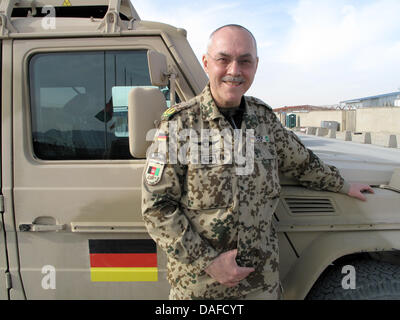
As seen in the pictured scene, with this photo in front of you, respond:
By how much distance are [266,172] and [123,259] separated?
90 cm

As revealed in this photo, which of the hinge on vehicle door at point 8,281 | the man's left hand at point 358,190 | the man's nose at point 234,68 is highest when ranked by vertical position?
the man's nose at point 234,68

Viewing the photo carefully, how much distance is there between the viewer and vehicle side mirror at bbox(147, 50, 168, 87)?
1.49m

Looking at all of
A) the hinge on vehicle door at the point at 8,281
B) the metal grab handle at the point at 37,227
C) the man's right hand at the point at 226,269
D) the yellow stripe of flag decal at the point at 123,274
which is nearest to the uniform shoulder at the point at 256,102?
the man's right hand at the point at 226,269

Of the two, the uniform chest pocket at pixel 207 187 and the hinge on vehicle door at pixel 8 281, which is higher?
the uniform chest pocket at pixel 207 187

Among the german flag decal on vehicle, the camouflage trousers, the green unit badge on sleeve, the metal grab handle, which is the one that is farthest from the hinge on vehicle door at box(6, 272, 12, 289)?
the green unit badge on sleeve

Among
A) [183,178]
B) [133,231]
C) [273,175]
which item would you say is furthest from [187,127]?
[133,231]

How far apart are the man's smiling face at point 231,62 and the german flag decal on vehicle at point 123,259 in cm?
91

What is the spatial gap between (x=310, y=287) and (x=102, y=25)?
1.78 meters

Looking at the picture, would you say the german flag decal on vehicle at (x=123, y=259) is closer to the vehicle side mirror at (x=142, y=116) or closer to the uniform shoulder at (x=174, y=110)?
the vehicle side mirror at (x=142, y=116)

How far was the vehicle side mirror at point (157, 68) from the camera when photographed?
149 centimetres

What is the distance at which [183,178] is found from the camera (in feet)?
4.55

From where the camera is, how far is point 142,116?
1.44 metres

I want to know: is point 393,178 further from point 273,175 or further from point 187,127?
point 187,127

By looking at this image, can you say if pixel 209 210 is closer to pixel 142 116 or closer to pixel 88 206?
pixel 142 116
